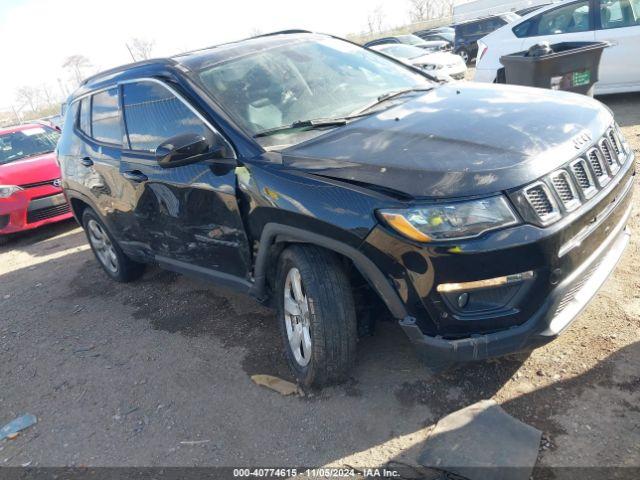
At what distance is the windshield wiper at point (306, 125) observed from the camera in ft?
10.3

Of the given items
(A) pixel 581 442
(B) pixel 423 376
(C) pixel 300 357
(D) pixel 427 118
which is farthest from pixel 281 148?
(A) pixel 581 442

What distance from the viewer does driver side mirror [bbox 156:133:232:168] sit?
3037 mm

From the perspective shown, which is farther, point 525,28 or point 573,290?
point 525,28

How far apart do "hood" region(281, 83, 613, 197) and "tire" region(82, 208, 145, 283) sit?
280 centimetres

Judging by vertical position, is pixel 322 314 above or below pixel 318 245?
below

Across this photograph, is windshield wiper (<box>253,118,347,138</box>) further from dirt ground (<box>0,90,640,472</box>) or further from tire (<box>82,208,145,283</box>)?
tire (<box>82,208,145,283</box>)

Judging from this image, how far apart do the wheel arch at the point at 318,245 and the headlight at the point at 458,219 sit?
0.95 ft

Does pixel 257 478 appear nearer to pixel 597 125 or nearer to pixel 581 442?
pixel 581 442

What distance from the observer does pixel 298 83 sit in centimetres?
353

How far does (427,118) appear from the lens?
3000mm

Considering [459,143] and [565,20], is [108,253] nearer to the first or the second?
[459,143]

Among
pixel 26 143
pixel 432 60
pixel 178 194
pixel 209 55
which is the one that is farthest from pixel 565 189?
pixel 432 60

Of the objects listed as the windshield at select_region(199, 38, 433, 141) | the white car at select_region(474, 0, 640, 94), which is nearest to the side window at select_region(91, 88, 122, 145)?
the windshield at select_region(199, 38, 433, 141)

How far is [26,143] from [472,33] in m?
17.5
